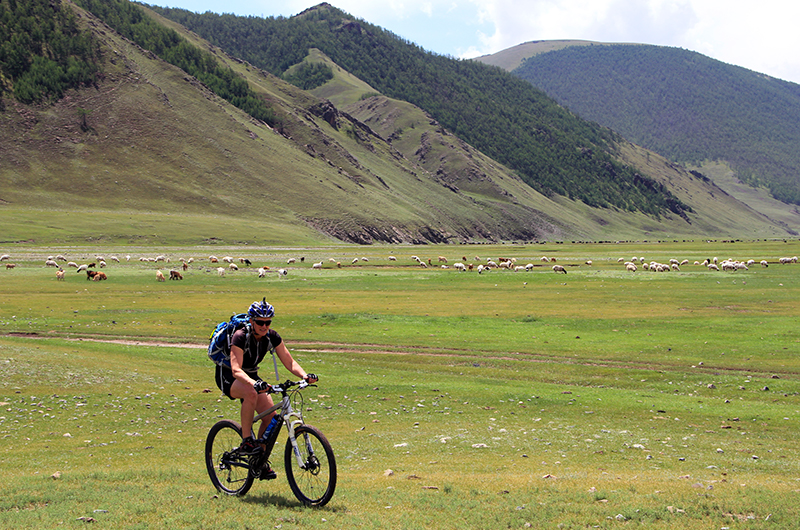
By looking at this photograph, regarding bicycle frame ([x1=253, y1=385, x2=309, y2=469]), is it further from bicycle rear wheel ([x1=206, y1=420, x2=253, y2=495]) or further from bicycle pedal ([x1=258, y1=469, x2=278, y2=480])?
bicycle rear wheel ([x1=206, y1=420, x2=253, y2=495])

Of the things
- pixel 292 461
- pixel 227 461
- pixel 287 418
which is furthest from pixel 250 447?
pixel 287 418

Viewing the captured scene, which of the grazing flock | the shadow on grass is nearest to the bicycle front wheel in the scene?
the shadow on grass

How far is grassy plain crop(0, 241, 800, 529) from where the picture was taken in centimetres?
925

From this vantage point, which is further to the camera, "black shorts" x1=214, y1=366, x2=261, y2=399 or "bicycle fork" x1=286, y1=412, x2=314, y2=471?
"black shorts" x1=214, y1=366, x2=261, y2=399

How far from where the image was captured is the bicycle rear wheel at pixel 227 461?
9.97 m

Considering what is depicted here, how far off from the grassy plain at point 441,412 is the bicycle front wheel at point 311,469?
330mm

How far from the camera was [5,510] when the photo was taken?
9.09 metres

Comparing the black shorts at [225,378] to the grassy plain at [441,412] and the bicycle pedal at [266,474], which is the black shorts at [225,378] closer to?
the bicycle pedal at [266,474]

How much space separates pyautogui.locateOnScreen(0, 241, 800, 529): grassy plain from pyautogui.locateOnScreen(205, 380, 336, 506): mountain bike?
357 mm

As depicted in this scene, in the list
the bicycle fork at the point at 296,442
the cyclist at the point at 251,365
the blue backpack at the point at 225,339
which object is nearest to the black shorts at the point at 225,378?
the cyclist at the point at 251,365

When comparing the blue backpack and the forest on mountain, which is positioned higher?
the forest on mountain

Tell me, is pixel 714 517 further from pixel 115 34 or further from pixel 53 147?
pixel 115 34

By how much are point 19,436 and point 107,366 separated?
7.55 meters

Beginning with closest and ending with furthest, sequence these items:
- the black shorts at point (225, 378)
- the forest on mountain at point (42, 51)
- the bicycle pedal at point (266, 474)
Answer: the bicycle pedal at point (266, 474) < the black shorts at point (225, 378) < the forest on mountain at point (42, 51)
